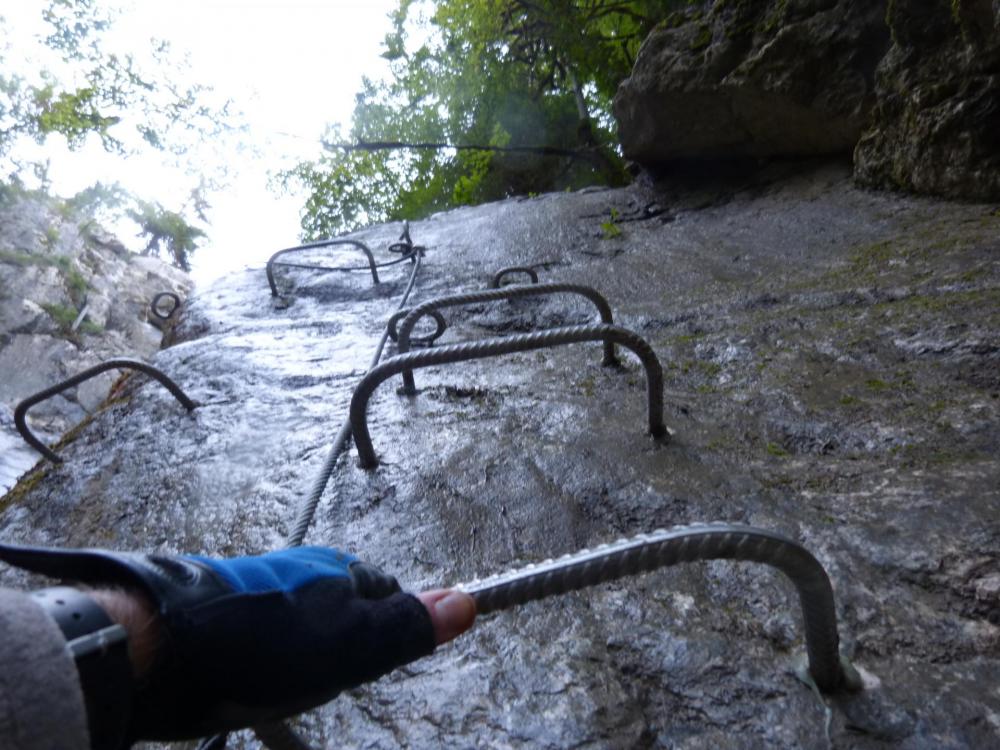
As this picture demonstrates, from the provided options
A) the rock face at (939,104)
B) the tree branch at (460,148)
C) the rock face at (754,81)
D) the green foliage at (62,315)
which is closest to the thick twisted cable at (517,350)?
the rock face at (939,104)

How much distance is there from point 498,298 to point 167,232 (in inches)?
762

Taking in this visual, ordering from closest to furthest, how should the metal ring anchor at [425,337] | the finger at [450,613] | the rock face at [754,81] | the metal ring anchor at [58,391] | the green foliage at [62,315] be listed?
the finger at [450,613] → the metal ring anchor at [58,391] → the metal ring anchor at [425,337] → the rock face at [754,81] → the green foliage at [62,315]

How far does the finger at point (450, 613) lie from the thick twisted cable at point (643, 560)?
0.05 ft

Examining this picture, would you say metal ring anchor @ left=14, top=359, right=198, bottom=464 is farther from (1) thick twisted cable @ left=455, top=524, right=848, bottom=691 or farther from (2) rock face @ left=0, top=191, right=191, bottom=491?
(2) rock face @ left=0, top=191, right=191, bottom=491

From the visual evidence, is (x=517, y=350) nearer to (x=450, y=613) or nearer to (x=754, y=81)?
(x=450, y=613)

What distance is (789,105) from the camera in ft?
17.5

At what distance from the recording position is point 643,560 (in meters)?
1.06

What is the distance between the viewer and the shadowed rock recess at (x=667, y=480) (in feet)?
4.46

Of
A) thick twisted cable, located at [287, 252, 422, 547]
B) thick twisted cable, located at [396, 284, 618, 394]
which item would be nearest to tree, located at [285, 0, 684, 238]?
thick twisted cable, located at [396, 284, 618, 394]

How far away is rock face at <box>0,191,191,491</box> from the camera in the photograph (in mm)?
13023

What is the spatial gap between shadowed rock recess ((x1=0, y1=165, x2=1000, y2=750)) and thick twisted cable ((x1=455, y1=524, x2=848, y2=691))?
14.1 inches

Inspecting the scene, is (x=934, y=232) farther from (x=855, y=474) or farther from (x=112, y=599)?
(x=112, y=599)

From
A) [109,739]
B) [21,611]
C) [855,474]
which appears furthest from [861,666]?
[21,611]

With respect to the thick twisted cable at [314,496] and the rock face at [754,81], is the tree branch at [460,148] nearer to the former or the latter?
the rock face at [754,81]
